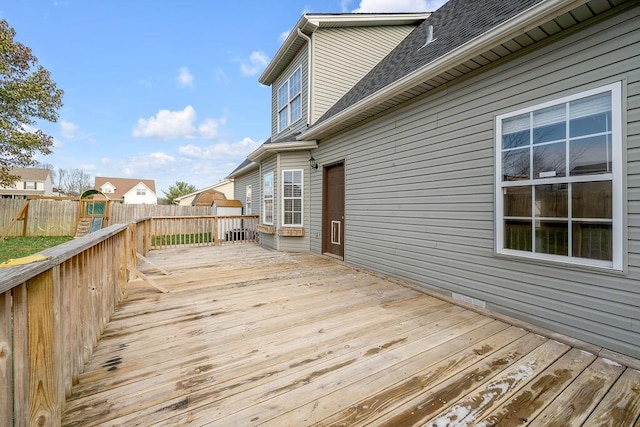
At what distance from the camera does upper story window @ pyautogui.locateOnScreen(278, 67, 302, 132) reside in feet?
25.8

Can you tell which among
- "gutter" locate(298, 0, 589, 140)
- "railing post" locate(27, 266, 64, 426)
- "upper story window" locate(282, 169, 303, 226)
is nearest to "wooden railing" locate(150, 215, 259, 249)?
"upper story window" locate(282, 169, 303, 226)

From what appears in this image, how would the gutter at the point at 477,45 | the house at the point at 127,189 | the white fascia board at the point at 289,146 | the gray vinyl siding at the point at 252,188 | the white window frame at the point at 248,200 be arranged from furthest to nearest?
1. the house at the point at 127,189
2. the white window frame at the point at 248,200
3. the gray vinyl siding at the point at 252,188
4. the white fascia board at the point at 289,146
5. the gutter at the point at 477,45

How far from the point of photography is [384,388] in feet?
5.89

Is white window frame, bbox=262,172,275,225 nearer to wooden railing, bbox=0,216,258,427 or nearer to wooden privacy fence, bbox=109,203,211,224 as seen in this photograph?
wooden railing, bbox=0,216,258,427

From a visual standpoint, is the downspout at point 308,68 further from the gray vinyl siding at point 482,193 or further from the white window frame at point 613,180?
the white window frame at point 613,180

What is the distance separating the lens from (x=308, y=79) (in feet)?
23.7

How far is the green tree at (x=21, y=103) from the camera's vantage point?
9750 mm

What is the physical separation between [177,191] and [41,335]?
31099 millimetres

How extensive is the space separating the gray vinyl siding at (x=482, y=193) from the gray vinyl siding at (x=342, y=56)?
8.21 ft

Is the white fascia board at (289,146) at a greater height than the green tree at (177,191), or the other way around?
the green tree at (177,191)

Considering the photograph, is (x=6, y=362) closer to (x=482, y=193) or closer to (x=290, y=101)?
(x=482, y=193)

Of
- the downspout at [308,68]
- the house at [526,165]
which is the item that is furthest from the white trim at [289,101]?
the house at [526,165]

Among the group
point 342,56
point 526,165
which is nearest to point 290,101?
point 342,56

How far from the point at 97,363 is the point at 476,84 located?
4729mm
